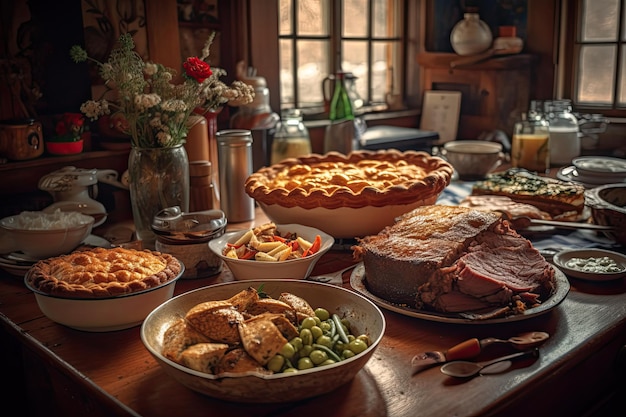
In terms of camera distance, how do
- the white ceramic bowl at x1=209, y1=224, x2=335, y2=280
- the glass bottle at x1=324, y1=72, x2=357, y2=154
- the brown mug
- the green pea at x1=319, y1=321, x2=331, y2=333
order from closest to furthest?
the green pea at x1=319, y1=321, x2=331, y2=333 → the white ceramic bowl at x1=209, y1=224, x2=335, y2=280 → the brown mug → the glass bottle at x1=324, y1=72, x2=357, y2=154

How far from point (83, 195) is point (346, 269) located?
0.92 metres

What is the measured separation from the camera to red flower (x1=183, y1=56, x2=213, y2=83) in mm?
1876

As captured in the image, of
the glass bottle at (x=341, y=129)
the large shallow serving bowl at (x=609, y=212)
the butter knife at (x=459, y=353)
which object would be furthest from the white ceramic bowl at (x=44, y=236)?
the large shallow serving bowl at (x=609, y=212)

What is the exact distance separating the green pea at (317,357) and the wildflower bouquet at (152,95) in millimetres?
916

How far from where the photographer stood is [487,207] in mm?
2176

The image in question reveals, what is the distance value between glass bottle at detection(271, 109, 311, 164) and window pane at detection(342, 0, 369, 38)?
1146 millimetres

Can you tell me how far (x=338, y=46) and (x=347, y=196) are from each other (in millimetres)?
1798

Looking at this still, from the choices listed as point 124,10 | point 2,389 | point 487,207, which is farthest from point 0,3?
point 487,207

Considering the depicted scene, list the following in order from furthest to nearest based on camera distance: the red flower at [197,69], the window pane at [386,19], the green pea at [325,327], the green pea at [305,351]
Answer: the window pane at [386,19]
the red flower at [197,69]
the green pea at [325,327]
the green pea at [305,351]

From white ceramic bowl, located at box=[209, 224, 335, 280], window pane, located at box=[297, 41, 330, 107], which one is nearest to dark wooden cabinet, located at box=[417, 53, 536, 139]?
window pane, located at box=[297, 41, 330, 107]

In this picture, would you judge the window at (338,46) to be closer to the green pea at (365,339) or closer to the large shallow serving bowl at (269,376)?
the large shallow serving bowl at (269,376)

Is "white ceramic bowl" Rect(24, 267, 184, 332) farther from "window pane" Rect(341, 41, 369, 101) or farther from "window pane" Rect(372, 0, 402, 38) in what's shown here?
A: "window pane" Rect(372, 0, 402, 38)

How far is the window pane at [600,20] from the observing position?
3.40 metres

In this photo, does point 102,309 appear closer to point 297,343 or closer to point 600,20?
point 297,343
